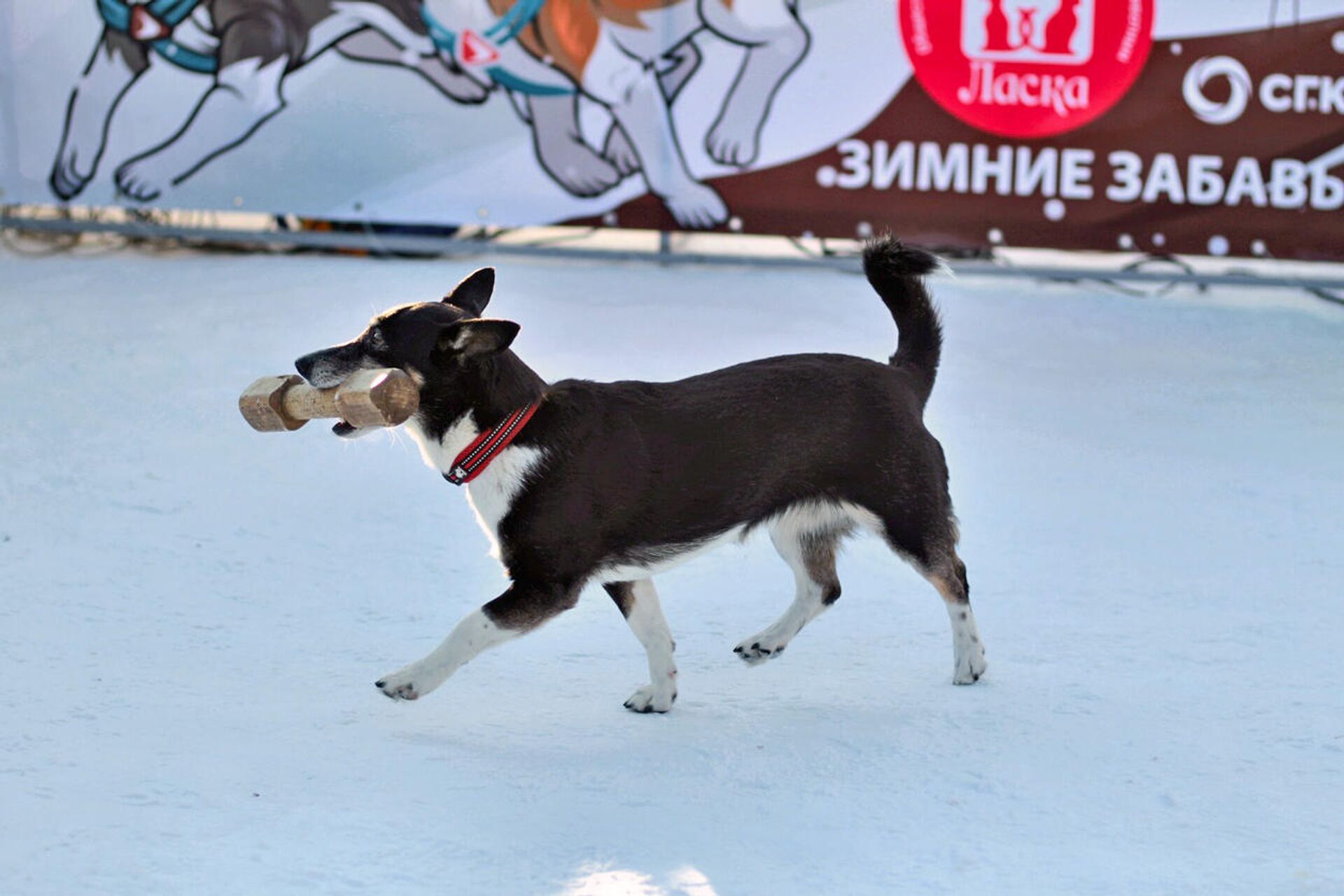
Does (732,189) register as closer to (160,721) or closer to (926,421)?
(926,421)

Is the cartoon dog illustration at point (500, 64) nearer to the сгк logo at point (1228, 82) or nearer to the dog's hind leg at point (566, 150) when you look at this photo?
the dog's hind leg at point (566, 150)

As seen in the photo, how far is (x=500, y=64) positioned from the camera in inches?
351

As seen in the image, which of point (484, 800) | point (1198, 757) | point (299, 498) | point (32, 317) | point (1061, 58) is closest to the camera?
point (484, 800)

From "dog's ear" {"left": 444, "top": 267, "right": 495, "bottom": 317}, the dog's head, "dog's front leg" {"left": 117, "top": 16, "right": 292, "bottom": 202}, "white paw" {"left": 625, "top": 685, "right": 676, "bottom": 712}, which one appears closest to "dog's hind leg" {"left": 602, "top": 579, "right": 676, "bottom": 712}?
"white paw" {"left": 625, "top": 685, "right": 676, "bottom": 712}

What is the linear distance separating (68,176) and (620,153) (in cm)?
309

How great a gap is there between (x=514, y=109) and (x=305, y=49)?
120 centimetres

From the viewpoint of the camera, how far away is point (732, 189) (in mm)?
8969

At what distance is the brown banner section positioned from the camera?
8.55 meters

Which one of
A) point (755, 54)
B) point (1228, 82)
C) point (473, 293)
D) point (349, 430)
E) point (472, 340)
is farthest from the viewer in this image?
point (755, 54)

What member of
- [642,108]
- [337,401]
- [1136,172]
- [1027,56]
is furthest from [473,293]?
[1136,172]

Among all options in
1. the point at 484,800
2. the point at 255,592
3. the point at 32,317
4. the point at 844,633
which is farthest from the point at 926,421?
the point at 32,317

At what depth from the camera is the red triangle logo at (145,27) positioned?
9.07 m

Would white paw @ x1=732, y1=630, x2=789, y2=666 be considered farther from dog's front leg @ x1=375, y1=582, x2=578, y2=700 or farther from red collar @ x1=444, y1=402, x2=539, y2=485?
red collar @ x1=444, y1=402, x2=539, y2=485

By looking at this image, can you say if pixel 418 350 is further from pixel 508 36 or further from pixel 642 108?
pixel 508 36
